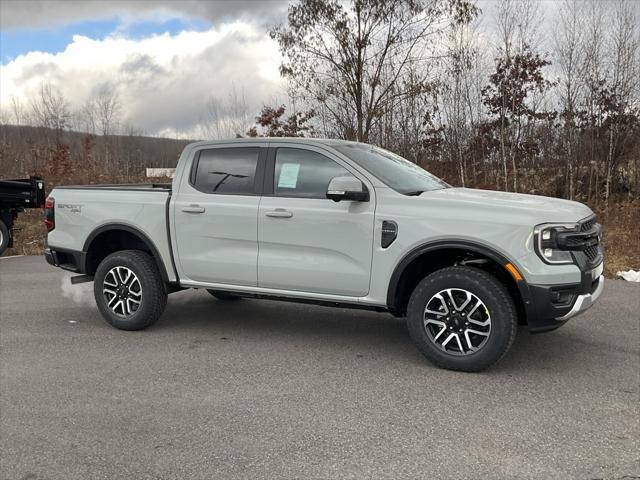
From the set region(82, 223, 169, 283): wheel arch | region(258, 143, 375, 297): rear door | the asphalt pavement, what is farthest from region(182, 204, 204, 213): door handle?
the asphalt pavement

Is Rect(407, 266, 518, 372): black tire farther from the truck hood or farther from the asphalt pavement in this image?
the truck hood

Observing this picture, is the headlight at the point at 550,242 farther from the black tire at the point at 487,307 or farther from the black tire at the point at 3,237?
the black tire at the point at 3,237

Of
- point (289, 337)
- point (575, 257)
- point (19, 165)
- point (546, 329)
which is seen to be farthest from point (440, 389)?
point (19, 165)

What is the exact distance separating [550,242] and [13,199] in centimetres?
1093

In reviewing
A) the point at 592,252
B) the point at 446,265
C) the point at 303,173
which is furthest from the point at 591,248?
the point at 303,173

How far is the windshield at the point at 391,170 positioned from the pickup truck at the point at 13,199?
8967 mm

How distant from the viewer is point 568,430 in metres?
3.49

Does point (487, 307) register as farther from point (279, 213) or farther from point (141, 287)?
point (141, 287)

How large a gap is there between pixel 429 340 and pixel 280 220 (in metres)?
1.60

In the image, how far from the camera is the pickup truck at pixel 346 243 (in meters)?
4.32

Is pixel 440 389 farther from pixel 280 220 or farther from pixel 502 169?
pixel 502 169

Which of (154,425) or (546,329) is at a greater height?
(546,329)

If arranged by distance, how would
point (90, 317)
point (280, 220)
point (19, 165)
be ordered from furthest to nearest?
point (19, 165) → point (90, 317) → point (280, 220)

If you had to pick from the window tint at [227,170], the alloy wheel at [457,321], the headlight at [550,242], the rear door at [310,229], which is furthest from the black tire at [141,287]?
the headlight at [550,242]
